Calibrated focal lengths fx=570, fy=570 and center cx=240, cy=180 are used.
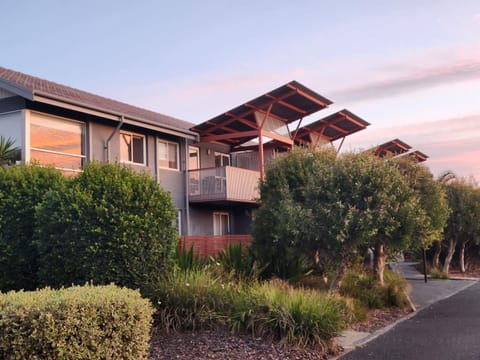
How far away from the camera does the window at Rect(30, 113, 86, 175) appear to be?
54.3 ft

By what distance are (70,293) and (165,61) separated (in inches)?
387

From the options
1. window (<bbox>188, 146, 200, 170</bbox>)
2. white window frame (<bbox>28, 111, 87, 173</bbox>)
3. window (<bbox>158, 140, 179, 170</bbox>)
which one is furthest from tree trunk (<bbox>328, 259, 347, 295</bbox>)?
window (<bbox>188, 146, 200, 170</bbox>)

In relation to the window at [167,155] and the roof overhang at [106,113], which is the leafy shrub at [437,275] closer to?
the roof overhang at [106,113]

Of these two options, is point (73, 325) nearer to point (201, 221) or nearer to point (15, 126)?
point (15, 126)

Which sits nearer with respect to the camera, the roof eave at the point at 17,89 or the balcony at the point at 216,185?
the roof eave at the point at 17,89

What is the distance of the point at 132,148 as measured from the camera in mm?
20953

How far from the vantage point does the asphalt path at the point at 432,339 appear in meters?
9.01

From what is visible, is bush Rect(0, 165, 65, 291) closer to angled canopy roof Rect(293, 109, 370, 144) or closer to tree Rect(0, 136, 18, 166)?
tree Rect(0, 136, 18, 166)

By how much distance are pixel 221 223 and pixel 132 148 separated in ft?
22.7

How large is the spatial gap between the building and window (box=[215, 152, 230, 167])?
70 millimetres

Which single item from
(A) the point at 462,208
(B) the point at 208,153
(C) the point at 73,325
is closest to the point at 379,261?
(C) the point at 73,325

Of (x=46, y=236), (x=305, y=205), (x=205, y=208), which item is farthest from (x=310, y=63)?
(x=205, y=208)

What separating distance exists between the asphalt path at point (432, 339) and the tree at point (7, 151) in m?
10.2

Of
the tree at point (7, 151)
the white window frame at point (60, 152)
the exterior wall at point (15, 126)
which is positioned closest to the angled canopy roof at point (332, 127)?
the white window frame at point (60, 152)
